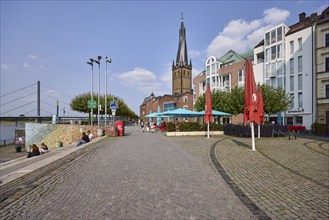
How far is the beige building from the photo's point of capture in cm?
2830

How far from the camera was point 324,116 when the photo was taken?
2823 cm

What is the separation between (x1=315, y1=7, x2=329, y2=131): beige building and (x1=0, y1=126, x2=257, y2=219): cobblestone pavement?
30094mm

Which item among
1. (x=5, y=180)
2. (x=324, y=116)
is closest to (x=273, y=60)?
(x=324, y=116)

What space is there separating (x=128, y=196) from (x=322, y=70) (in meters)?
34.6

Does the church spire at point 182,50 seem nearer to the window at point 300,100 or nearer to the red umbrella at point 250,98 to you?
the window at point 300,100

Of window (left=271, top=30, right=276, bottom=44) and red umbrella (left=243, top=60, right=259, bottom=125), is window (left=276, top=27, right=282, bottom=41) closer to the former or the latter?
window (left=271, top=30, right=276, bottom=44)

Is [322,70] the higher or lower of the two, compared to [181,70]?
lower

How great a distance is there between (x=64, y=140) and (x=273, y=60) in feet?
117

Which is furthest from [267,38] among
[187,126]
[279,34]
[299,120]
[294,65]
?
[187,126]

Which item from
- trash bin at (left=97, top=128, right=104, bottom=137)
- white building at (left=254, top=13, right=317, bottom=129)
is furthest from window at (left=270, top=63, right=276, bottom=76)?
trash bin at (left=97, top=128, right=104, bottom=137)

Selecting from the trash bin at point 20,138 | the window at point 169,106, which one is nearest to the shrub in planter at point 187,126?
the trash bin at point 20,138

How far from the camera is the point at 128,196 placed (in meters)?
4.34

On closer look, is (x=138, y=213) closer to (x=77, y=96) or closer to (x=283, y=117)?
(x=283, y=117)

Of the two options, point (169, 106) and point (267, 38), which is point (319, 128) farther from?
point (169, 106)
